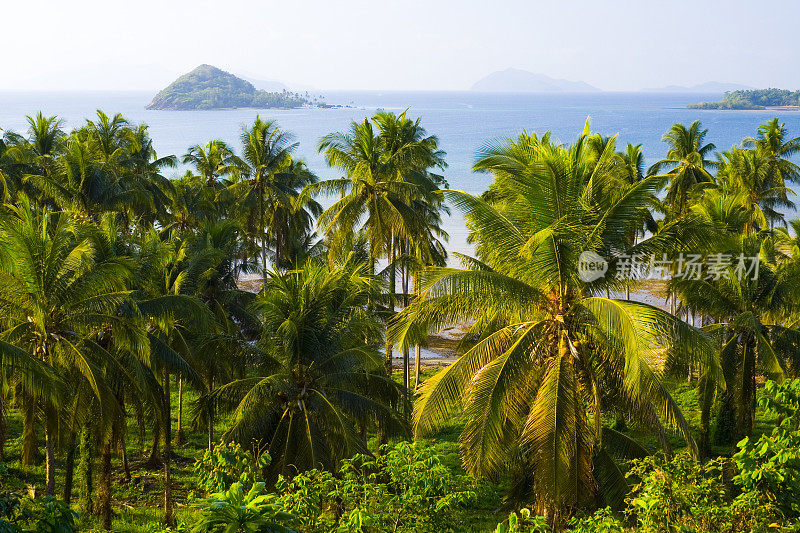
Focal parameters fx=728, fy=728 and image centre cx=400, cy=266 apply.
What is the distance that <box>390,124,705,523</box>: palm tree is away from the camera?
11594mm

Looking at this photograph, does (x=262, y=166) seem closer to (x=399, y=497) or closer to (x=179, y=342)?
(x=179, y=342)

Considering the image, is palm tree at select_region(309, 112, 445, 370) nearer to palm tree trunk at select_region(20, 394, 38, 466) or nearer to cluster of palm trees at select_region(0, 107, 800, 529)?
cluster of palm trees at select_region(0, 107, 800, 529)

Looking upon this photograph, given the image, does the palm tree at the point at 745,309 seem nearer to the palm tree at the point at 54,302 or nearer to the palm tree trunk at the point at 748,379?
the palm tree trunk at the point at 748,379

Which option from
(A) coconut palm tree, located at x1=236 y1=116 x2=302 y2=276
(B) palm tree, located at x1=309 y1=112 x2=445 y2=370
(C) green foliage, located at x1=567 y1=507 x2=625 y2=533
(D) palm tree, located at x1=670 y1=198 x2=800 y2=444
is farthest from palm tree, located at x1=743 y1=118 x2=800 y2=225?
(C) green foliage, located at x1=567 y1=507 x2=625 y2=533

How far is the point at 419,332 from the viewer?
1327cm

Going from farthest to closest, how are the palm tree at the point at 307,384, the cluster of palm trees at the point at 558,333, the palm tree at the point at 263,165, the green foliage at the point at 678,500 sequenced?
the palm tree at the point at 263,165
the palm tree at the point at 307,384
the cluster of palm trees at the point at 558,333
the green foliage at the point at 678,500

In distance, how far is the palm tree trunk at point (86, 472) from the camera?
60.6 ft

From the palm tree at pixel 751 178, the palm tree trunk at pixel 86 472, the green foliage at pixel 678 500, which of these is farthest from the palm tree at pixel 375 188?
the palm tree at pixel 751 178

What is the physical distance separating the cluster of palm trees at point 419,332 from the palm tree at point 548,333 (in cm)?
4

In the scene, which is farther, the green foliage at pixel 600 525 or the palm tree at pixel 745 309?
the palm tree at pixel 745 309

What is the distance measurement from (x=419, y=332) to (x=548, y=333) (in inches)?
92.4

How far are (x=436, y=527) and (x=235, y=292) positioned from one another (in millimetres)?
15324

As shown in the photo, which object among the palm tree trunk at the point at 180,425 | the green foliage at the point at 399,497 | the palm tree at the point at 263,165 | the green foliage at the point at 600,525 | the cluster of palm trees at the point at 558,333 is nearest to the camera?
the green foliage at the point at 600,525

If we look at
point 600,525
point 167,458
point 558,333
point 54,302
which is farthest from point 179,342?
point 600,525
